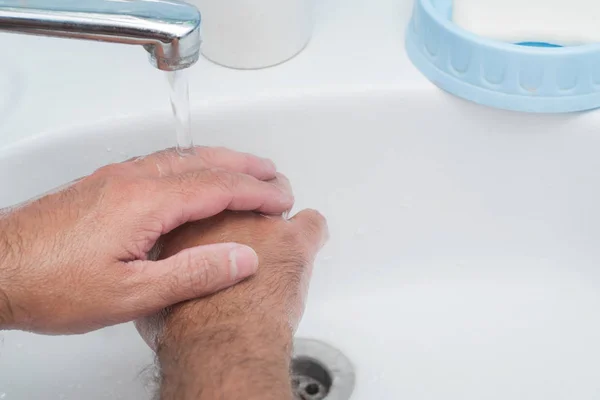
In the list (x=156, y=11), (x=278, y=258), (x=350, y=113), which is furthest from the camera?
(x=350, y=113)

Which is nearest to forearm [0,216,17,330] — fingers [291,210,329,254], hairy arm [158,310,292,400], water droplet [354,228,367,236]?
hairy arm [158,310,292,400]

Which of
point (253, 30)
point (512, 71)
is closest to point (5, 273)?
point (253, 30)

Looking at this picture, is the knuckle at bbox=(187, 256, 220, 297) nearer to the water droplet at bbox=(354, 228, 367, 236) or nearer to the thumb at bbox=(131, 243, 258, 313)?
the thumb at bbox=(131, 243, 258, 313)

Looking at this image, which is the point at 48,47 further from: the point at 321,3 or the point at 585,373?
the point at 585,373

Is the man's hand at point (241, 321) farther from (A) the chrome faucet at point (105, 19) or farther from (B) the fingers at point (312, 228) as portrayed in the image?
(A) the chrome faucet at point (105, 19)

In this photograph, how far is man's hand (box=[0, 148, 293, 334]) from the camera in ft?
1.56

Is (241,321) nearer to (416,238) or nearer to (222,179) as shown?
(222,179)

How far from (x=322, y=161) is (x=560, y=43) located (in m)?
0.22

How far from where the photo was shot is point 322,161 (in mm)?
669

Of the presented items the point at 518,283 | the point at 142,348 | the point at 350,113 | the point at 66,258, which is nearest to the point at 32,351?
the point at 142,348

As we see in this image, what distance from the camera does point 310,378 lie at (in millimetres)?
689

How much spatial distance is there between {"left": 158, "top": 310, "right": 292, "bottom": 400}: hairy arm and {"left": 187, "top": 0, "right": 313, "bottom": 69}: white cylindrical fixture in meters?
0.25

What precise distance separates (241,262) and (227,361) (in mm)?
67

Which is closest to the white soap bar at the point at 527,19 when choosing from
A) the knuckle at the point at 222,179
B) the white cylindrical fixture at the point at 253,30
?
the white cylindrical fixture at the point at 253,30
